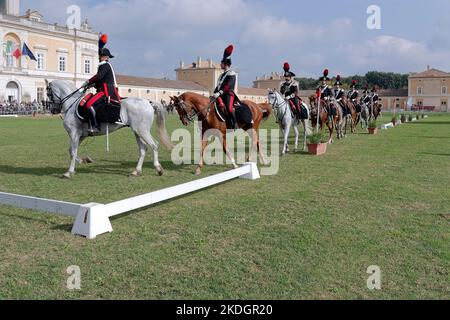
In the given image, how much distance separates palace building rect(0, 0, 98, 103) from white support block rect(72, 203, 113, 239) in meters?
49.7

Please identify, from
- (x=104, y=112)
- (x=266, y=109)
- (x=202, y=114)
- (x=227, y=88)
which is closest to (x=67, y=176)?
(x=104, y=112)

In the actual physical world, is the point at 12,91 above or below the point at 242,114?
above

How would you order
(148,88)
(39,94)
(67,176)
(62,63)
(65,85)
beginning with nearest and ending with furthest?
1. (67,176)
2. (65,85)
3. (39,94)
4. (62,63)
5. (148,88)

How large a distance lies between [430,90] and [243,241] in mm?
110702

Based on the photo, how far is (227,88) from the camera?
998 cm

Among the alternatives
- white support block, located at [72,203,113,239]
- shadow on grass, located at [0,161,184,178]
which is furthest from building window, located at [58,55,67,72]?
white support block, located at [72,203,113,239]

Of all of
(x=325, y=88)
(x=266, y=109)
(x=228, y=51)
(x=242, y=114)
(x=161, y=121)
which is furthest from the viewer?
(x=325, y=88)

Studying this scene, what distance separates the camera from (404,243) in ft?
16.9

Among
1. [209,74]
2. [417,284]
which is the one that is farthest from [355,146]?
[209,74]

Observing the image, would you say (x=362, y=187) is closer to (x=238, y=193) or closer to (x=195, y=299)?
(x=238, y=193)

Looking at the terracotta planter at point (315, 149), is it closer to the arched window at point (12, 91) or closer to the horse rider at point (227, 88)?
the horse rider at point (227, 88)

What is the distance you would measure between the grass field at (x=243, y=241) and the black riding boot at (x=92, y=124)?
0.97 m

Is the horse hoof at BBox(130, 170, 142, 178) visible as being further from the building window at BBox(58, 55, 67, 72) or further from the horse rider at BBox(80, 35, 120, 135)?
the building window at BBox(58, 55, 67, 72)

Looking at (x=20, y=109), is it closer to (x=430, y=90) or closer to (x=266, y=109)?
(x=266, y=109)
